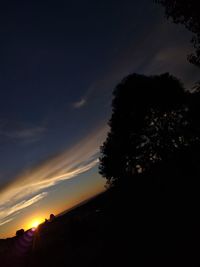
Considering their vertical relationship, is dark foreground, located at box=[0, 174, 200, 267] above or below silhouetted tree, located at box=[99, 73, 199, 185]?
below

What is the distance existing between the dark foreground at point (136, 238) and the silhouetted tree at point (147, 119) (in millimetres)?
11414

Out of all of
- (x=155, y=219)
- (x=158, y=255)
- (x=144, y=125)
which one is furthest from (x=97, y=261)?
(x=144, y=125)

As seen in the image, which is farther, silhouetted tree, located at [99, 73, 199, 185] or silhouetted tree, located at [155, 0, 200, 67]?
silhouetted tree, located at [99, 73, 199, 185]

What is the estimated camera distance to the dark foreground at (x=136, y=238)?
12.9 metres

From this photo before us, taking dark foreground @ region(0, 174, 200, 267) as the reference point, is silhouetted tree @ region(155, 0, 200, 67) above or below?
above

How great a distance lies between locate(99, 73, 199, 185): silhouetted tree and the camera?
3881 cm

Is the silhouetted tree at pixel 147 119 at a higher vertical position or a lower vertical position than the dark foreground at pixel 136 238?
higher

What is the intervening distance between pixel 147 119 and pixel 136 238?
2535 centimetres

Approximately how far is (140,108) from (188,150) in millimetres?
9341

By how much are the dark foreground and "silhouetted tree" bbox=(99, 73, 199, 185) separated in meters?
11.4

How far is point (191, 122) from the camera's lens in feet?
113

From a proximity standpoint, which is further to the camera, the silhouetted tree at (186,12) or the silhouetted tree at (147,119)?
the silhouetted tree at (147,119)

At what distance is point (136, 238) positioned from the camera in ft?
54.5

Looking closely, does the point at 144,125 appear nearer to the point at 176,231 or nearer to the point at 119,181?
the point at 119,181
